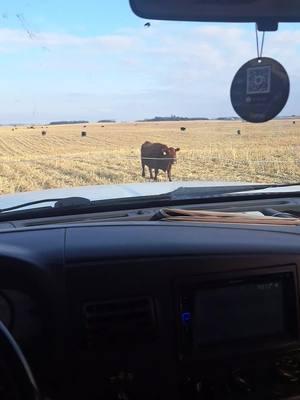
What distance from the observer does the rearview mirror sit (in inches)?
82.0

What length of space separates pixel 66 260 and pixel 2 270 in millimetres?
247

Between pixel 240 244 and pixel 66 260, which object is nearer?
pixel 66 260

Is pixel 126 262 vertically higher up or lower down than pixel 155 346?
higher up

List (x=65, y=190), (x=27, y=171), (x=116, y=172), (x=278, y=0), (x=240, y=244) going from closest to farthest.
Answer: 1. (x=278, y=0)
2. (x=240, y=244)
3. (x=65, y=190)
4. (x=116, y=172)
5. (x=27, y=171)

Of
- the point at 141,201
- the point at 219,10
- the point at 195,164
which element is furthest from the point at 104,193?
the point at 195,164

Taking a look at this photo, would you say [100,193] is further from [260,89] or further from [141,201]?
[260,89]

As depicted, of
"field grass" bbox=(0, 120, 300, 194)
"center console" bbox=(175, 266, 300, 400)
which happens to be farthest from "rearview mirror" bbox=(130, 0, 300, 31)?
"field grass" bbox=(0, 120, 300, 194)

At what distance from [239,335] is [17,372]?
3.20 ft

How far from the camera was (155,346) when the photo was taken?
2.29m

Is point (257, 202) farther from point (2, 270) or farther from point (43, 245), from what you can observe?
point (2, 270)

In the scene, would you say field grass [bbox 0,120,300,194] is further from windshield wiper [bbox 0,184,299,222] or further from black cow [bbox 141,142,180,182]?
windshield wiper [bbox 0,184,299,222]

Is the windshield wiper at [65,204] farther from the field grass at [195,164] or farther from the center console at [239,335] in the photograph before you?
the field grass at [195,164]

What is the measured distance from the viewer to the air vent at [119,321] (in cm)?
224

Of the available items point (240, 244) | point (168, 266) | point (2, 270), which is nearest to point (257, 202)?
point (240, 244)
